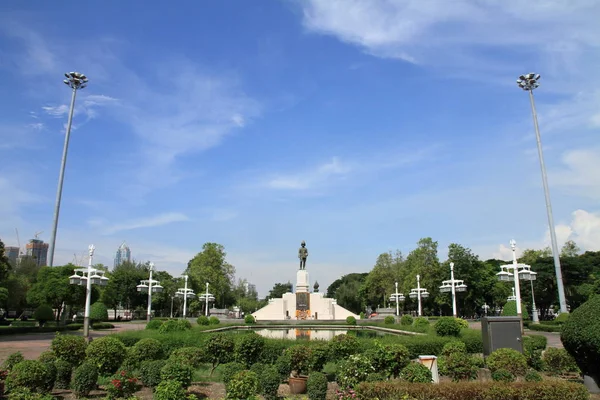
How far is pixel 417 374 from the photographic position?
820 centimetres

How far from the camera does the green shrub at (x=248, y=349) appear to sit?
11.2 m

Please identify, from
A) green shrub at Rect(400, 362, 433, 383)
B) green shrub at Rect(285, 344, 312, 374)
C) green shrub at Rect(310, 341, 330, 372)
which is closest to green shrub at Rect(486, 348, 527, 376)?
green shrub at Rect(400, 362, 433, 383)

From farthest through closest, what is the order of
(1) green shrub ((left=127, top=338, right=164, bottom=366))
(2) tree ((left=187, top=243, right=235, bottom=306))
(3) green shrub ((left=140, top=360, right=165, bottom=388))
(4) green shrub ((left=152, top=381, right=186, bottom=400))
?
(2) tree ((left=187, top=243, right=235, bottom=306)) < (1) green shrub ((left=127, top=338, right=164, bottom=366)) < (3) green shrub ((left=140, top=360, right=165, bottom=388)) < (4) green shrub ((left=152, top=381, right=186, bottom=400))

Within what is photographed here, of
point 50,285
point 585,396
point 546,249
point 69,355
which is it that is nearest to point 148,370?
point 69,355

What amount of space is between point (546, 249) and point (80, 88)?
60.0 meters

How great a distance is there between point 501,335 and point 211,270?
156 ft

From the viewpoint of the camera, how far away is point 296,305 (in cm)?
4734

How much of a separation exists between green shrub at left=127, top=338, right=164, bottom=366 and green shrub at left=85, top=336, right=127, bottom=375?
0.26 metres

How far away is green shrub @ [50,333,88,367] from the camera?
33.4 ft

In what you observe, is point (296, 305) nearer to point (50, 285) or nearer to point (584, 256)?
point (50, 285)

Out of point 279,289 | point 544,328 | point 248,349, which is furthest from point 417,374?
point 279,289

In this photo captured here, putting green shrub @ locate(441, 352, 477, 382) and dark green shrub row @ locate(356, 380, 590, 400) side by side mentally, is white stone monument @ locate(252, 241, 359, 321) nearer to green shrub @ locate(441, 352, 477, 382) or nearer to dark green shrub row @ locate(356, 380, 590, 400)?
green shrub @ locate(441, 352, 477, 382)

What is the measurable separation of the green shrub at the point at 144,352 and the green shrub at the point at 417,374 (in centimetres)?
601

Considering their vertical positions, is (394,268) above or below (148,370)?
above
